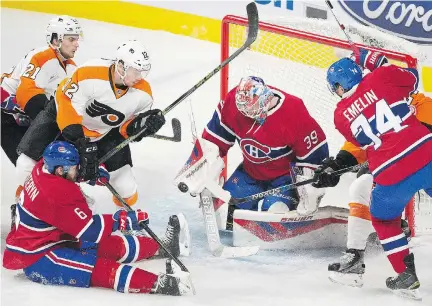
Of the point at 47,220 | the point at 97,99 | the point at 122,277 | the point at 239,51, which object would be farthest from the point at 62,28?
the point at 122,277

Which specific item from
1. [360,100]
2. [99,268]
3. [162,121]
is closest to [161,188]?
[162,121]

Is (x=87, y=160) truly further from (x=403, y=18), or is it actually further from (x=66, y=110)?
(x=403, y=18)

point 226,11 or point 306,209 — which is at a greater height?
point 226,11

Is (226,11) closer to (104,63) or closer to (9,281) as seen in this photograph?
(104,63)

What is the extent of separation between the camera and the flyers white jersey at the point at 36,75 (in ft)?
13.3

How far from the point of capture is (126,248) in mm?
3471

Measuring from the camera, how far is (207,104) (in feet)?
17.4

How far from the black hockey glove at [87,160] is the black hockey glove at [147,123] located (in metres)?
0.26

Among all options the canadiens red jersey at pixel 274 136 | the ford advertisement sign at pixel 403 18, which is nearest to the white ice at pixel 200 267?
the canadiens red jersey at pixel 274 136

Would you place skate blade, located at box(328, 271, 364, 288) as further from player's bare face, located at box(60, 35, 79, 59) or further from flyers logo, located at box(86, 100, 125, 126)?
player's bare face, located at box(60, 35, 79, 59)

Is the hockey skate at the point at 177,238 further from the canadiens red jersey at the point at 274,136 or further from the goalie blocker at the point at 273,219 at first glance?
the canadiens red jersey at the point at 274,136

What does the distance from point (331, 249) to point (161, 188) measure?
3.51 feet

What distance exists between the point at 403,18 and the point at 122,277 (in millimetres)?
2593

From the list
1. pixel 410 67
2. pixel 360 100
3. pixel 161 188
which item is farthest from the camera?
pixel 161 188
